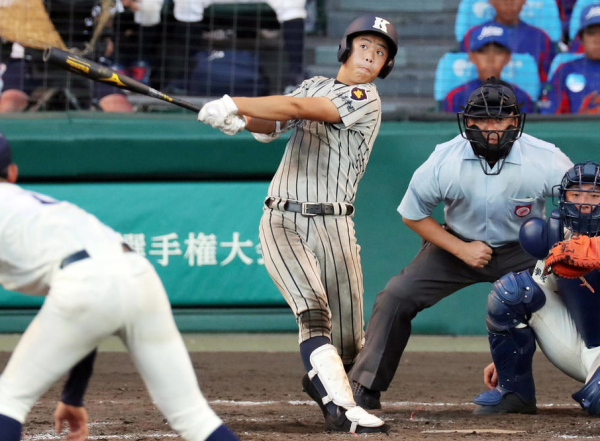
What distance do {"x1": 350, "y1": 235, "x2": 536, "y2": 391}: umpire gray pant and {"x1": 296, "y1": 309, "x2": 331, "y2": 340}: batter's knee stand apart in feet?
2.06

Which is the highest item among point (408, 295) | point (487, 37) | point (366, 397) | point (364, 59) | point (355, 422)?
point (487, 37)

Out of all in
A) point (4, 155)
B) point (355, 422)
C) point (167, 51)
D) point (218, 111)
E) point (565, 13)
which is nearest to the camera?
point (4, 155)

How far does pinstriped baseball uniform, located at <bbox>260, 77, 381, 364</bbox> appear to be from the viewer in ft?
13.1

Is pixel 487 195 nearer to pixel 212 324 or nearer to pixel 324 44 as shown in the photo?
pixel 212 324

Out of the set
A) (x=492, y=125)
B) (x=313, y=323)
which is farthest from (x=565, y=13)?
(x=313, y=323)

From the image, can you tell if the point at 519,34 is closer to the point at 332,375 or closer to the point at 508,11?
the point at 508,11

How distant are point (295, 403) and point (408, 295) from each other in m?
0.78

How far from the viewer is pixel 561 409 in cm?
461

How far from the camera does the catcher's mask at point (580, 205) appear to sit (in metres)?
4.02

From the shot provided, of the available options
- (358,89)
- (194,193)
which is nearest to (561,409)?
(358,89)

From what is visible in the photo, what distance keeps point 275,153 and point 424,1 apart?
2.16m

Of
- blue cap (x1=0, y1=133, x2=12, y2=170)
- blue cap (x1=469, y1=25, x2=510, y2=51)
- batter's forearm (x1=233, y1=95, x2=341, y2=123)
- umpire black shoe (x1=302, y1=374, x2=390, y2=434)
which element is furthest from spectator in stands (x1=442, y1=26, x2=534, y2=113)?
blue cap (x1=0, y1=133, x2=12, y2=170)

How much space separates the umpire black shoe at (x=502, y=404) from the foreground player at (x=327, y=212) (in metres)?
0.68

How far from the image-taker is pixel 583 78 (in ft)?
23.4
